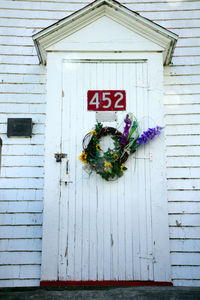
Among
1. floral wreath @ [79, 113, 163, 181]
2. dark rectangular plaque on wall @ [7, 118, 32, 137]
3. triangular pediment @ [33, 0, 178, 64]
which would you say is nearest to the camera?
floral wreath @ [79, 113, 163, 181]

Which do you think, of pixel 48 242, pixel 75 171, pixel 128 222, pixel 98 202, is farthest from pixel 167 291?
pixel 75 171

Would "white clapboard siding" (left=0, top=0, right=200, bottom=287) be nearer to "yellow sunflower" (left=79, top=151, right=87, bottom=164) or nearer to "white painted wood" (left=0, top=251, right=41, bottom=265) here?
"white painted wood" (left=0, top=251, right=41, bottom=265)

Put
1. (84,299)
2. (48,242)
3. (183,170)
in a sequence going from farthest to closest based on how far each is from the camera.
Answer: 1. (183,170)
2. (48,242)
3. (84,299)

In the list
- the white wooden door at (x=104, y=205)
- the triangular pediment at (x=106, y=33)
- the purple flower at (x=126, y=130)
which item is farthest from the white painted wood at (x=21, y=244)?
the triangular pediment at (x=106, y=33)

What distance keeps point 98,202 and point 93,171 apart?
403mm

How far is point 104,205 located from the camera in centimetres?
366

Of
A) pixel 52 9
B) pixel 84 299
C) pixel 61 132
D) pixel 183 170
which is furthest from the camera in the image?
pixel 52 9

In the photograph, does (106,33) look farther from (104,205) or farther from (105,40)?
(104,205)

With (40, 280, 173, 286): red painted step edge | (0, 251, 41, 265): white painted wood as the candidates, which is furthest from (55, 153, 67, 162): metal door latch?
(40, 280, 173, 286): red painted step edge

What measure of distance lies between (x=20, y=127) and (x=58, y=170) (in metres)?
0.98

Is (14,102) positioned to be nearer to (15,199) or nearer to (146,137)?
(15,199)

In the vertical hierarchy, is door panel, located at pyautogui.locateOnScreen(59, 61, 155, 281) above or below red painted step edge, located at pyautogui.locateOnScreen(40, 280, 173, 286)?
above

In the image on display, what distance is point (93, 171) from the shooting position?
374 centimetres

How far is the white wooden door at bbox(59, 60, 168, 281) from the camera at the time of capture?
11.6 ft
